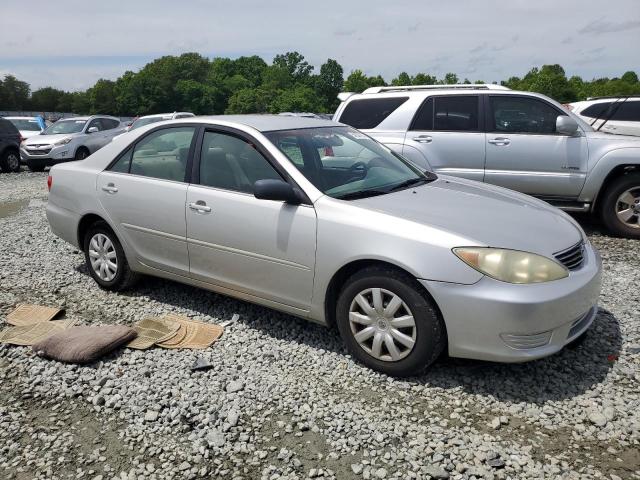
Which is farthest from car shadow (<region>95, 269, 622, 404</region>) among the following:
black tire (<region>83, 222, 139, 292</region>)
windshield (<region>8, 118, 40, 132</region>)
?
windshield (<region>8, 118, 40, 132</region>)

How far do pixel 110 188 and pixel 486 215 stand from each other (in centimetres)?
318

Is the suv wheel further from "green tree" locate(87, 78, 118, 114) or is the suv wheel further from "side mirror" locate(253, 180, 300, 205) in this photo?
"green tree" locate(87, 78, 118, 114)

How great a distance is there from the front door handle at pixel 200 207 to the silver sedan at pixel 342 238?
1 cm

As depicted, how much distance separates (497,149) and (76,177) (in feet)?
16.7

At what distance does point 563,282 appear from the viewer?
3141 millimetres

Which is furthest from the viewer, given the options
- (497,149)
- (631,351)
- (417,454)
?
(497,149)

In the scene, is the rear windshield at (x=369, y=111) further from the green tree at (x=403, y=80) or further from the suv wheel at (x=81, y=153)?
the green tree at (x=403, y=80)

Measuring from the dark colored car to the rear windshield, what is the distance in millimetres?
12822

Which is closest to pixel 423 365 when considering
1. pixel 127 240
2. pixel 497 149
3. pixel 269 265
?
pixel 269 265

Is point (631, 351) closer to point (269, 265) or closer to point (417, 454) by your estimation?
point (417, 454)

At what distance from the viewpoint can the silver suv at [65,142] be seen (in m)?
15.8

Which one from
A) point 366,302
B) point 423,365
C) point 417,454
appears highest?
point 366,302

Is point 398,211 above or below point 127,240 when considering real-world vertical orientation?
above

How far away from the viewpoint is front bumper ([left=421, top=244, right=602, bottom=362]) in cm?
299
